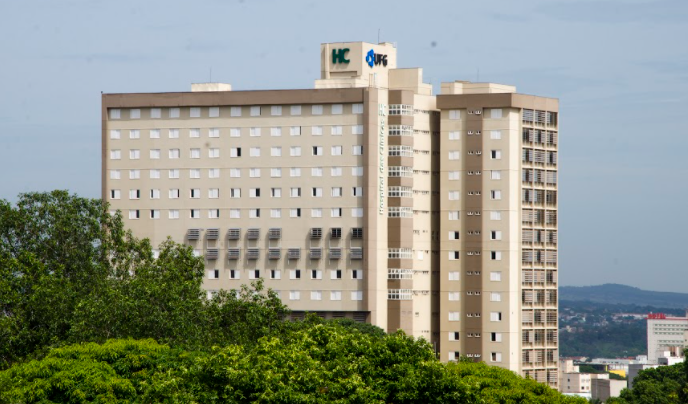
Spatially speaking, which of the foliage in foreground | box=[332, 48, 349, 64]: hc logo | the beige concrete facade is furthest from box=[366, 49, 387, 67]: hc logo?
the foliage in foreground

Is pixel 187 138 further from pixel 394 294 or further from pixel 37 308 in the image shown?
pixel 37 308

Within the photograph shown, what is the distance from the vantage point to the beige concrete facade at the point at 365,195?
163750 millimetres

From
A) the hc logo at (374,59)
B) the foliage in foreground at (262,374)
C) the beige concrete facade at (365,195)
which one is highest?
the hc logo at (374,59)

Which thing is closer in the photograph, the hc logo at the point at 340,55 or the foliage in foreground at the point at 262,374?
the foliage in foreground at the point at 262,374

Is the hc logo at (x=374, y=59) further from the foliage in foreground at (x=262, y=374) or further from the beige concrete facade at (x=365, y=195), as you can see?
the foliage in foreground at (x=262, y=374)

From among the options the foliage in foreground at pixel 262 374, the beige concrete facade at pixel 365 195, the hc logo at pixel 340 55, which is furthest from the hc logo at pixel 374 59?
the foliage in foreground at pixel 262 374

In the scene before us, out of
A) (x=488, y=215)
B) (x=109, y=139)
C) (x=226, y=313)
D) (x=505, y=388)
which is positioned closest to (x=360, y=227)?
(x=488, y=215)

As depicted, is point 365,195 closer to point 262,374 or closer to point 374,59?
point 374,59

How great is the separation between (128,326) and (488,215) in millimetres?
71885

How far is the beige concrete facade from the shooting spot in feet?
537

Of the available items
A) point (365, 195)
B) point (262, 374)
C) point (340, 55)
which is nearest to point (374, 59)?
point (340, 55)

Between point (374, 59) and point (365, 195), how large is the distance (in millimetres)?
18232

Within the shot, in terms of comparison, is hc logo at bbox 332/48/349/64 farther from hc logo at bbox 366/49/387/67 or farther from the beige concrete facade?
hc logo at bbox 366/49/387/67

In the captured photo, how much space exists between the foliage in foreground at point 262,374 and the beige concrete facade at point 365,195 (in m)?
67.5
